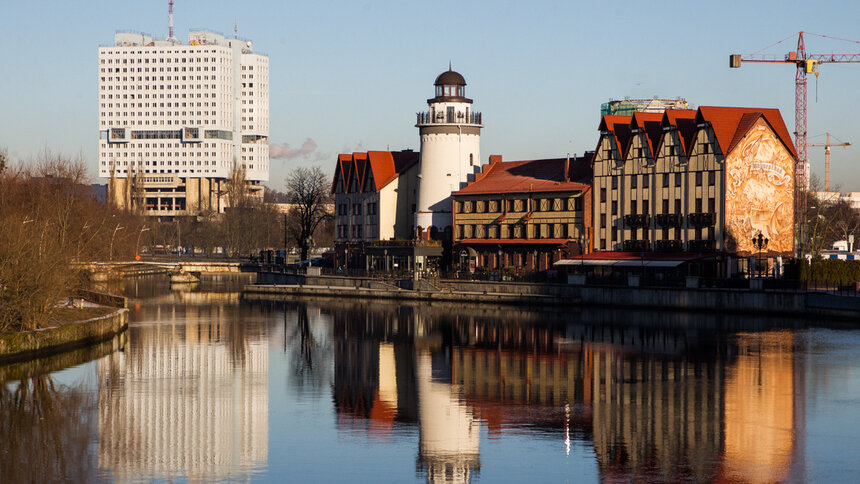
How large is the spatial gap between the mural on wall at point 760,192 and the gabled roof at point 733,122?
527mm

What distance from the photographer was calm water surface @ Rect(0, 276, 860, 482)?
99.3 ft

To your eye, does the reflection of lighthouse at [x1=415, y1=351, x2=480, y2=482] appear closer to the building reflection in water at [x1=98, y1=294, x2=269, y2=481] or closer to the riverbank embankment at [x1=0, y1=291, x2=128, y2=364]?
the building reflection in water at [x1=98, y1=294, x2=269, y2=481]

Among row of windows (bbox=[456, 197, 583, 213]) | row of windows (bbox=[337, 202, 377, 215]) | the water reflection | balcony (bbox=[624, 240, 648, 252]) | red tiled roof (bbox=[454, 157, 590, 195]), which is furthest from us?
row of windows (bbox=[337, 202, 377, 215])

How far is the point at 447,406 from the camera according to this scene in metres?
40.3

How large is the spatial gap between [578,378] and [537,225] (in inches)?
1915

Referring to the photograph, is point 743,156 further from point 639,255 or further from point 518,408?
point 518,408

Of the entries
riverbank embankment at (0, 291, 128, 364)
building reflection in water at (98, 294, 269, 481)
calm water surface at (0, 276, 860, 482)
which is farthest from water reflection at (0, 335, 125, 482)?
building reflection in water at (98, 294, 269, 481)

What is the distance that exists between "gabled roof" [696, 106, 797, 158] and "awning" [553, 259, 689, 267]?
30.8ft

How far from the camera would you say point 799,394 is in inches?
1650

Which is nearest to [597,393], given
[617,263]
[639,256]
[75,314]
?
[75,314]

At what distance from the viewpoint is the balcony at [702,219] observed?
82.4 metres

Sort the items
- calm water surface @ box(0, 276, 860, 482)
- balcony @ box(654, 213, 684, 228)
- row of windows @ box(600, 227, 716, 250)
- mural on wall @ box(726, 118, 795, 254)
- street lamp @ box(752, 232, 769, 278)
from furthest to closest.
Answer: balcony @ box(654, 213, 684, 228)
row of windows @ box(600, 227, 716, 250)
mural on wall @ box(726, 118, 795, 254)
street lamp @ box(752, 232, 769, 278)
calm water surface @ box(0, 276, 860, 482)

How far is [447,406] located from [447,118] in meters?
64.9

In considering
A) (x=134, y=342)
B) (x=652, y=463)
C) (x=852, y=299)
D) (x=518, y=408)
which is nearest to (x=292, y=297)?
(x=134, y=342)
